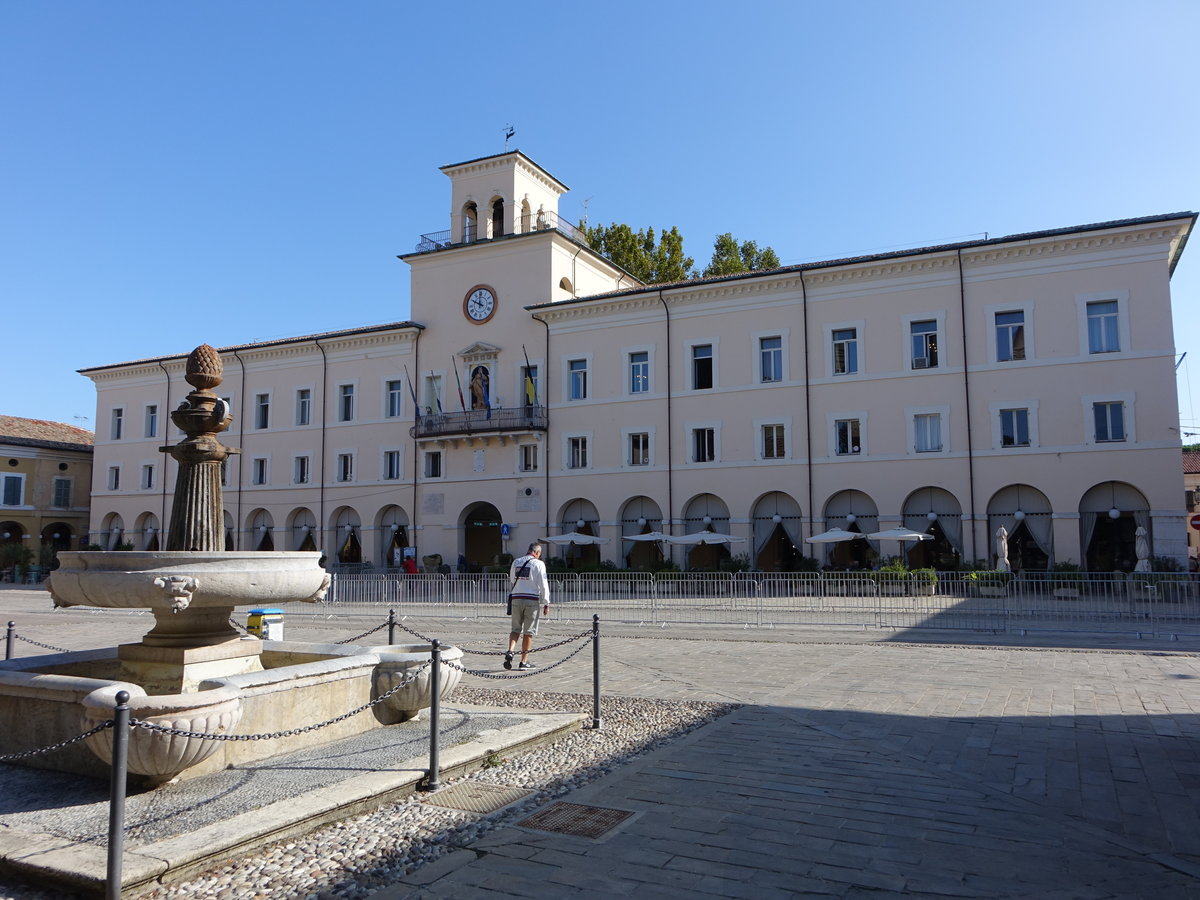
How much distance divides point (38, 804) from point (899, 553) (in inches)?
1095

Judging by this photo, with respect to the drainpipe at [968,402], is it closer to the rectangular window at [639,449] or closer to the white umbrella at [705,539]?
the white umbrella at [705,539]

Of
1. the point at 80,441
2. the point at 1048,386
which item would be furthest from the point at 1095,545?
the point at 80,441

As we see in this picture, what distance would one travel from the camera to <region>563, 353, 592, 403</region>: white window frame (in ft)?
119

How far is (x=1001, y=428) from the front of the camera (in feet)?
95.8

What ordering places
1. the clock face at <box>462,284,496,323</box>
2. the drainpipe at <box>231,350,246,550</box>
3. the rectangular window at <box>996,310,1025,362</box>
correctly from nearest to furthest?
the rectangular window at <box>996,310,1025,362</box>, the clock face at <box>462,284,496,323</box>, the drainpipe at <box>231,350,246,550</box>

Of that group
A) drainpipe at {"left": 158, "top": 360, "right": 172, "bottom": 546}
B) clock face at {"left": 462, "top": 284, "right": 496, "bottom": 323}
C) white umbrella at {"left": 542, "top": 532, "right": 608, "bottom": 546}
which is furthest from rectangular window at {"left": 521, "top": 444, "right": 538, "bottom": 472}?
drainpipe at {"left": 158, "top": 360, "right": 172, "bottom": 546}

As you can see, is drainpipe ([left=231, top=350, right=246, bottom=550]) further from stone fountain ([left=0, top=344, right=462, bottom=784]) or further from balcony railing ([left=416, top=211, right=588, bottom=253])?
stone fountain ([left=0, top=344, right=462, bottom=784])

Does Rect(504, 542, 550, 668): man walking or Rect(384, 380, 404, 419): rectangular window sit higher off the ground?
Rect(384, 380, 404, 419): rectangular window

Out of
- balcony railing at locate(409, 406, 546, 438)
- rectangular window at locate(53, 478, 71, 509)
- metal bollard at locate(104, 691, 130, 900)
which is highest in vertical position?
balcony railing at locate(409, 406, 546, 438)

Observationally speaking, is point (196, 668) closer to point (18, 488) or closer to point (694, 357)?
point (694, 357)

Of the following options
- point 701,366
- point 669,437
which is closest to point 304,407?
point 669,437

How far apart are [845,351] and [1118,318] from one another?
856 cm

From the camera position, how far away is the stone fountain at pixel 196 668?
580cm

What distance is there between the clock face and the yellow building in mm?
26539
